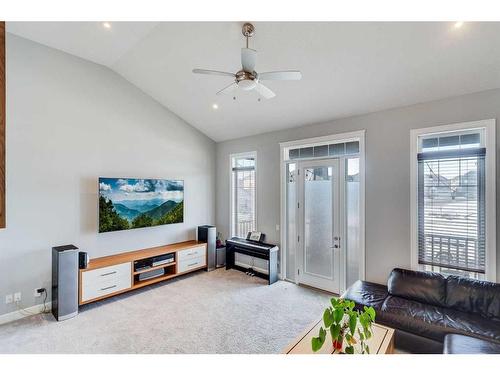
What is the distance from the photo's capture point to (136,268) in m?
3.69

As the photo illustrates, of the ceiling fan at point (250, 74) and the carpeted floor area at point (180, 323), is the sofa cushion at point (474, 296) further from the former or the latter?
the ceiling fan at point (250, 74)

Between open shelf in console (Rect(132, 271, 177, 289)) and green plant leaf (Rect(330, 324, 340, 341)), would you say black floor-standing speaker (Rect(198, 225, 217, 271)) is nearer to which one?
open shelf in console (Rect(132, 271, 177, 289))

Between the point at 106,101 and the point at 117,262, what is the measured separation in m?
2.47

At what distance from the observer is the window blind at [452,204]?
8.93ft

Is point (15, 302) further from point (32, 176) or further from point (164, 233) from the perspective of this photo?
point (164, 233)

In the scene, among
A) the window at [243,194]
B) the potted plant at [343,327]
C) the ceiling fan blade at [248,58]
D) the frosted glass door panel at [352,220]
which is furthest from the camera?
the window at [243,194]

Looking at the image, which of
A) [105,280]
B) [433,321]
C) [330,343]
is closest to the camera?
[330,343]

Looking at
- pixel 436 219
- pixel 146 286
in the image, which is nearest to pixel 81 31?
pixel 146 286

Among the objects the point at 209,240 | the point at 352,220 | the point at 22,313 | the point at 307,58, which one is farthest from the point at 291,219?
the point at 22,313

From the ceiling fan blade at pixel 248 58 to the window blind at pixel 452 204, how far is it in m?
2.43

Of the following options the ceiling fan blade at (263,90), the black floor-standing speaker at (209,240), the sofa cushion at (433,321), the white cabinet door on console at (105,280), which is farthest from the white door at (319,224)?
the white cabinet door on console at (105,280)

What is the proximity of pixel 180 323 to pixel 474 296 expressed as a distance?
3184mm

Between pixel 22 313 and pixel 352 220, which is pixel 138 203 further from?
pixel 352 220

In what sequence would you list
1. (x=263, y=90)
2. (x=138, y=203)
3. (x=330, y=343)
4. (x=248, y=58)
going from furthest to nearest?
(x=138, y=203)
(x=263, y=90)
(x=248, y=58)
(x=330, y=343)
